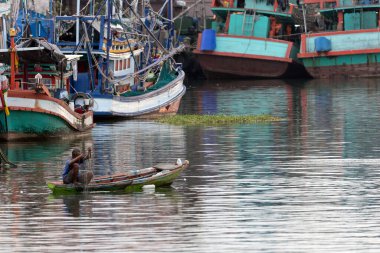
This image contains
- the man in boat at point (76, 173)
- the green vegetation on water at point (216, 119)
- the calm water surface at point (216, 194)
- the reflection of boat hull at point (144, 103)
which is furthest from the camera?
the reflection of boat hull at point (144, 103)

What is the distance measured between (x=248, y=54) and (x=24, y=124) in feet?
150

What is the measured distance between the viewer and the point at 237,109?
190 feet

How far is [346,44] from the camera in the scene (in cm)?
8519

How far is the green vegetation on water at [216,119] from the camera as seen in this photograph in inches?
1948

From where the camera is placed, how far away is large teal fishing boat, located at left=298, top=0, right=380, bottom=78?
8506 centimetres

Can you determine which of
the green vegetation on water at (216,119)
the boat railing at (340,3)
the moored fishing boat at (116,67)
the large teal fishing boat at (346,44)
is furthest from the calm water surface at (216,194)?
the boat railing at (340,3)

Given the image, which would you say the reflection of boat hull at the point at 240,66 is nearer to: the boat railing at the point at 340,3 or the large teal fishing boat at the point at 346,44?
the large teal fishing boat at the point at 346,44

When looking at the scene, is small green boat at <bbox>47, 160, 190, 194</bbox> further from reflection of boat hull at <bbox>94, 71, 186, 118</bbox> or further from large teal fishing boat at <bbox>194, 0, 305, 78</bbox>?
large teal fishing boat at <bbox>194, 0, 305, 78</bbox>

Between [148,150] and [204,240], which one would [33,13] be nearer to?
[148,150]

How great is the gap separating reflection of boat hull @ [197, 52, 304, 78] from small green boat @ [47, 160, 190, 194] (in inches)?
2227

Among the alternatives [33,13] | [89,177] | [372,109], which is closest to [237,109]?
[372,109]

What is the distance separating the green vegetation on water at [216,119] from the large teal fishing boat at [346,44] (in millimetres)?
33906

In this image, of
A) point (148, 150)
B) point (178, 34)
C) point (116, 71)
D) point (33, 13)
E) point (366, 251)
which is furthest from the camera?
point (178, 34)

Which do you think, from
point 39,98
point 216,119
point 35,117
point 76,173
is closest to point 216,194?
point 76,173
